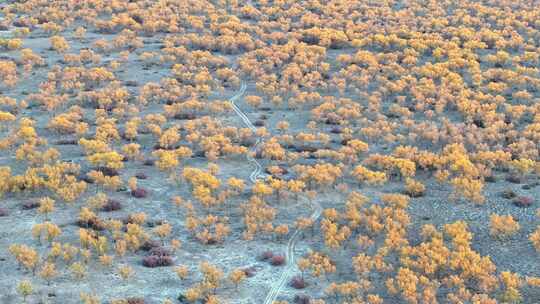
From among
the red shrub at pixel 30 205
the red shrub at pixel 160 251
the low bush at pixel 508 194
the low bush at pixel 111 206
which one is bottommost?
the red shrub at pixel 30 205

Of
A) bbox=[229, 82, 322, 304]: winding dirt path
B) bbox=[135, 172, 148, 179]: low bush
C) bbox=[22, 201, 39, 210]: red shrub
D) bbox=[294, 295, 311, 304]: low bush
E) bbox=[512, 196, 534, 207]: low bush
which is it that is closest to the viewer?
bbox=[294, 295, 311, 304]: low bush

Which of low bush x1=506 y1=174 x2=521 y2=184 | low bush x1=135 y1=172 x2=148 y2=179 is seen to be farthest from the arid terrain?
low bush x1=135 y1=172 x2=148 y2=179

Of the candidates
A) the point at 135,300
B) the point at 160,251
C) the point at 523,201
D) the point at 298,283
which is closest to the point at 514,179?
the point at 523,201

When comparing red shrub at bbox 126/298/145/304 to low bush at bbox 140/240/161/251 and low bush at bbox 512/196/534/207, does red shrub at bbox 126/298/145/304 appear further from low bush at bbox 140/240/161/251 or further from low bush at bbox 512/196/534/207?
low bush at bbox 512/196/534/207

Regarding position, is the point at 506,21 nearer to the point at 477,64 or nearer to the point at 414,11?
the point at 414,11

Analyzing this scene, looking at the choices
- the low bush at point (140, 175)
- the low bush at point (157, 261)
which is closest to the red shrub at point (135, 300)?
the low bush at point (157, 261)

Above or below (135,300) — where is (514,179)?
above

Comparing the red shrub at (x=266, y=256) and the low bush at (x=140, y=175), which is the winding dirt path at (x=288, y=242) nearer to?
the red shrub at (x=266, y=256)

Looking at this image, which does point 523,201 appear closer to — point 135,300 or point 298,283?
point 298,283
